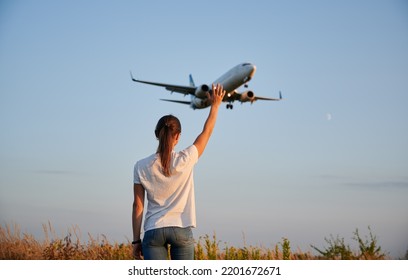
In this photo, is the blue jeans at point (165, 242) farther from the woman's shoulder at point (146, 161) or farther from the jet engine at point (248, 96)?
the jet engine at point (248, 96)

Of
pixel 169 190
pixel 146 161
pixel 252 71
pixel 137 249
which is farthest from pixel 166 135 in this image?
pixel 252 71

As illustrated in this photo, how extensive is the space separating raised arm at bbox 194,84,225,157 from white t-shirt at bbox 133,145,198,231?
162mm

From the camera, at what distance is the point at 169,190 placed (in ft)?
11.7

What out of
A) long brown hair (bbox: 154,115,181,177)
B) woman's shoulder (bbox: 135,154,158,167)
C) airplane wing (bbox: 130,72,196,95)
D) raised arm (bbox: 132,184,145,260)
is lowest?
raised arm (bbox: 132,184,145,260)

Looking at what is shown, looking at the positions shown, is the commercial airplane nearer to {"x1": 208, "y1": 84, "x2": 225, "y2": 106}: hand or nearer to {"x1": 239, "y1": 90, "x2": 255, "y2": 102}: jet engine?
{"x1": 239, "y1": 90, "x2": 255, "y2": 102}: jet engine

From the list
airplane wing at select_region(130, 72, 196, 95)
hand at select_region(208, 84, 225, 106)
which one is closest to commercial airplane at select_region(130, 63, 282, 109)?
airplane wing at select_region(130, 72, 196, 95)

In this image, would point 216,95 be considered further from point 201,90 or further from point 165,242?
point 201,90

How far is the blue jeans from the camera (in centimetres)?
358

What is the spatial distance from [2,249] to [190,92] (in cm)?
2725

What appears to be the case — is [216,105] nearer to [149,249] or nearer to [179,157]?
[179,157]

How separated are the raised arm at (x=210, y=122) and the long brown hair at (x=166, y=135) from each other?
28 cm
